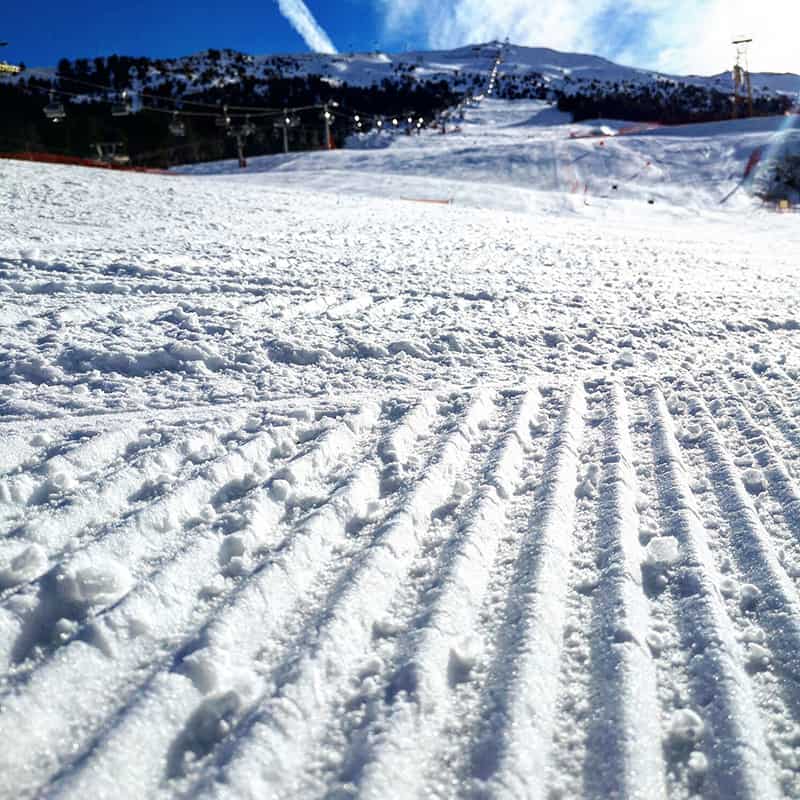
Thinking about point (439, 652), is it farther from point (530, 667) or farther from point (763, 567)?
point (763, 567)

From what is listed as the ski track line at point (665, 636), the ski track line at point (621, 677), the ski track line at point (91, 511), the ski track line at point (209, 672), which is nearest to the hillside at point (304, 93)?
the ski track line at point (91, 511)

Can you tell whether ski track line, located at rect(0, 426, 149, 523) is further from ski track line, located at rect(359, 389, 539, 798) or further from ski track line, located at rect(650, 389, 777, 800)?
ski track line, located at rect(650, 389, 777, 800)

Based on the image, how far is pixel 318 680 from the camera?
1.95m

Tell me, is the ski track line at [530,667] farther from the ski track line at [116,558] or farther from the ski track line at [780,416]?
the ski track line at [780,416]

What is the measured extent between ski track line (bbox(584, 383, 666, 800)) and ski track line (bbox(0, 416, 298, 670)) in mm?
1643

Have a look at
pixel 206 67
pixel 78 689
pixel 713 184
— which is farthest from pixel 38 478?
pixel 206 67

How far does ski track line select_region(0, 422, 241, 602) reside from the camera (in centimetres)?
228

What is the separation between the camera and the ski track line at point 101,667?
1632mm

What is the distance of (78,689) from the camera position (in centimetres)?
180

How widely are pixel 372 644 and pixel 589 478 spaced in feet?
5.68

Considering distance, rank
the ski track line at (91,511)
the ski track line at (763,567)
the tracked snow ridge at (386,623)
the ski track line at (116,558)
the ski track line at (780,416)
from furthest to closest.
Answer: the ski track line at (780,416), the ski track line at (91,511), the ski track line at (763,567), the ski track line at (116,558), the tracked snow ridge at (386,623)

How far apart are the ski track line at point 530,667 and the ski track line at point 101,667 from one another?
0.88m

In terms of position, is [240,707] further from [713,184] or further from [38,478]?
[713,184]

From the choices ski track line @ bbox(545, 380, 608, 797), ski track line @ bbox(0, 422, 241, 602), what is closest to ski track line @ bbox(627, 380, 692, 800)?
ski track line @ bbox(545, 380, 608, 797)
